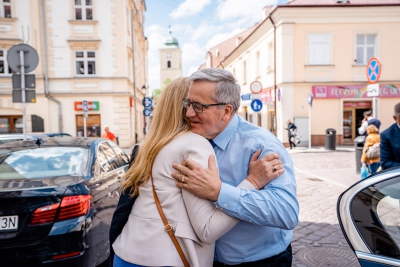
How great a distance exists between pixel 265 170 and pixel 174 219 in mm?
469

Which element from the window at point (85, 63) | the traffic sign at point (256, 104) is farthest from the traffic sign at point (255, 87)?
the window at point (85, 63)

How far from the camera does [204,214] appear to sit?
141cm

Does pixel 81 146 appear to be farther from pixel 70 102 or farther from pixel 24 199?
pixel 70 102

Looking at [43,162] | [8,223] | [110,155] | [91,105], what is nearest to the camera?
[8,223]

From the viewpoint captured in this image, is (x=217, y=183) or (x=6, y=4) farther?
(x=6, y=4)

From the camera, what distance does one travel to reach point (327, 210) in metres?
5.62

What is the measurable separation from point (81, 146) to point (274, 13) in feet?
56.1

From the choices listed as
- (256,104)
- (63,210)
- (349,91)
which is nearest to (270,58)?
(349,91)

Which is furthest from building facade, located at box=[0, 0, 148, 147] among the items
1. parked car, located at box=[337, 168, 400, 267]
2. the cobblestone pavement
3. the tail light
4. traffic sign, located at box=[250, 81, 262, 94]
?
Answer: parked car, located at box=[337, 168, 400, 267]

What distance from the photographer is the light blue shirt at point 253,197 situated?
145 cm

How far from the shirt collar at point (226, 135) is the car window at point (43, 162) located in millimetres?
2202

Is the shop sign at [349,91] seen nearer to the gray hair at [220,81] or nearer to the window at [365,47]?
the window at [365,47]

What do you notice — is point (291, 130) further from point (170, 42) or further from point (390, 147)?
point (170, 42)

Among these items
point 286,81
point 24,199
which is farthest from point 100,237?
point 286,81
